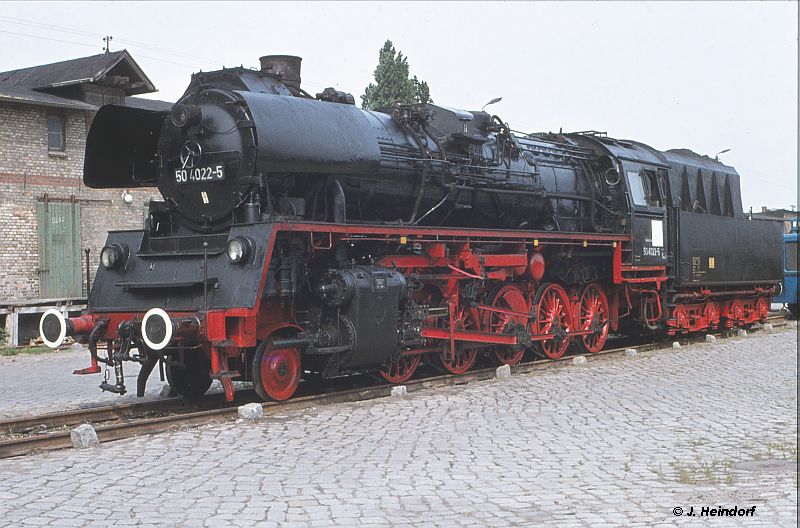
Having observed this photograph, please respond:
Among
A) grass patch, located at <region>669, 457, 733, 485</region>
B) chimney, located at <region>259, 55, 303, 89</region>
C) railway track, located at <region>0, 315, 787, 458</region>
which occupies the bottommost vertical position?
grass patch, located at <region>669, 457, 733, 485</region>

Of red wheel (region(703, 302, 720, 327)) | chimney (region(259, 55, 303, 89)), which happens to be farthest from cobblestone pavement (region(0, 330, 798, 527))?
red wheel (region(703, 302, 720, 327))

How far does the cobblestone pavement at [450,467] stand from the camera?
210 inches

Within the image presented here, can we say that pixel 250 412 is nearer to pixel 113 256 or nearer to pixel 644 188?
pixel 113 256

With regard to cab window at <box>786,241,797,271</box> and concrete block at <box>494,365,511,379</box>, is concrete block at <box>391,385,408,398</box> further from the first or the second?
cab window at <box>786,241,797,271</box>

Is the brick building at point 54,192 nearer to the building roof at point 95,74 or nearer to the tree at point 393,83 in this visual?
the building roof at point 95,74

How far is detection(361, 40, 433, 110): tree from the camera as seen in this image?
42656mm

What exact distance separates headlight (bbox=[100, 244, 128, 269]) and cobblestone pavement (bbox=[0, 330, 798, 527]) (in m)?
2.81

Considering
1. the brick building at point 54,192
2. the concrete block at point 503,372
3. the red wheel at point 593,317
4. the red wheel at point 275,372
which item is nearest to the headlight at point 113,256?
the red wheel at point 275,372

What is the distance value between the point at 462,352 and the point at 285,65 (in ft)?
14.9

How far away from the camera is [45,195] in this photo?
21875 mm

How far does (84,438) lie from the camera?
742 centimetres

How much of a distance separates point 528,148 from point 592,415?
602 centimetres

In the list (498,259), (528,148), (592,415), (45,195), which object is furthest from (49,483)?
(45,195)

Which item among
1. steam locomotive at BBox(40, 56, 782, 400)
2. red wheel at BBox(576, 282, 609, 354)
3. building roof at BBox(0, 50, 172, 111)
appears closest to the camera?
steam locomotive at BBox(40, 56, 782, 400)
